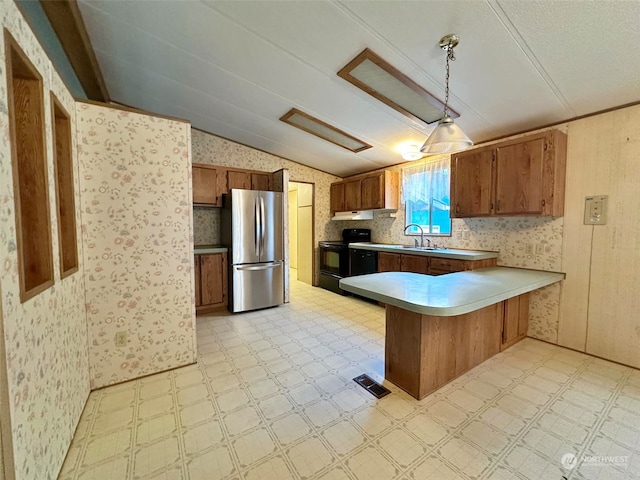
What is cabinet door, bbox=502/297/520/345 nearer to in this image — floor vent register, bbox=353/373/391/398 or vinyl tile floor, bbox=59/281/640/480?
vinyl tile floor, bbox=59/281/640/480

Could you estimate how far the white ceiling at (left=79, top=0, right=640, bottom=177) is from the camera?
1.72 m

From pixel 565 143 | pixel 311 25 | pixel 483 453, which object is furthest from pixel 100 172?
pixel 565 143

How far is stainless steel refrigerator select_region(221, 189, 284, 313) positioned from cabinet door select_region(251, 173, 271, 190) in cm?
63

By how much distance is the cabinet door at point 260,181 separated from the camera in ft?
15.2

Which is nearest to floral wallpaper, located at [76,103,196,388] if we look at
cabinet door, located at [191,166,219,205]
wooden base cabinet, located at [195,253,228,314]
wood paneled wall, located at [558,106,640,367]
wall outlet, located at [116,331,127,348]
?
wall outlet, located at [116,331,127,348]

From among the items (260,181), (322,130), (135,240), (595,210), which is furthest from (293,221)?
(595,210)

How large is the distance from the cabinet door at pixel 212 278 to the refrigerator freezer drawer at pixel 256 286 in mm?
286

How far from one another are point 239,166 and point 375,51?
10.5ft

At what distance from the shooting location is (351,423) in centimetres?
174

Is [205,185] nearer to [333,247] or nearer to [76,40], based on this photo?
[76,40]

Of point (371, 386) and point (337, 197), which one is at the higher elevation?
point (337, 197)

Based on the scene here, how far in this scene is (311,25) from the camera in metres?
1.97

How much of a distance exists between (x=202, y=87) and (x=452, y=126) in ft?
8.93

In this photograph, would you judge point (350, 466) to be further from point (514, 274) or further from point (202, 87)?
point (202, 87)
